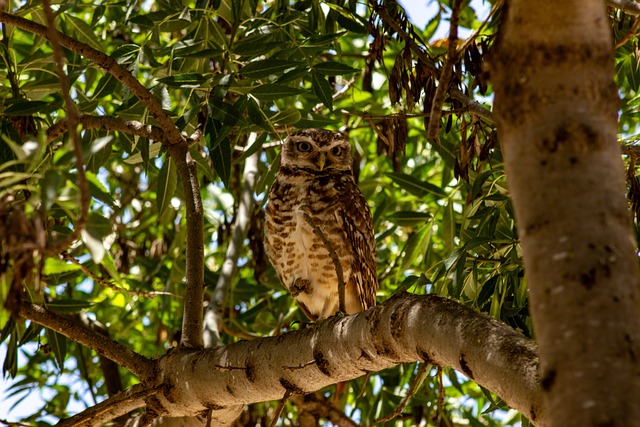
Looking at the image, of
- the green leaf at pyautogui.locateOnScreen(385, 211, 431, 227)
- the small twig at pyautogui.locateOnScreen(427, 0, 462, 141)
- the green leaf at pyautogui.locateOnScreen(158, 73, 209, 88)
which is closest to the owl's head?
the green leaf at pyautogui.locateOnScreen(385, 211, 431, 227)

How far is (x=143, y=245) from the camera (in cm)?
452

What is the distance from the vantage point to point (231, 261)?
12.3 ft

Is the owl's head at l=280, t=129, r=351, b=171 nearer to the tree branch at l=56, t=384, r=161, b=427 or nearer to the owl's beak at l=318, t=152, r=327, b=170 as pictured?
the owl's beak at l=318, t=152, r=327, b=170

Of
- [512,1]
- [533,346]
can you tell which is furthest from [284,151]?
[512,1]

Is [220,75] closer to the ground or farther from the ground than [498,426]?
farther from the ground

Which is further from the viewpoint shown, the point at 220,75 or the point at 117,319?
the point at 117,319

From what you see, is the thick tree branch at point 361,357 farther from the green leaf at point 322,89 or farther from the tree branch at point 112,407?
the green leaf at point 322,89

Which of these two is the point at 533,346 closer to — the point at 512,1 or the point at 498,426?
the point at 512,1

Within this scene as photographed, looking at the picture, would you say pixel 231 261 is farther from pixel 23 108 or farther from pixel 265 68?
pixel 23 108

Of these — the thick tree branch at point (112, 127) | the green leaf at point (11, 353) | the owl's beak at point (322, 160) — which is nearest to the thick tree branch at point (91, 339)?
the thick tree branch at point (112, 127)

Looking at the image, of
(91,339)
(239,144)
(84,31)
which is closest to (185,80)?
(91,339)

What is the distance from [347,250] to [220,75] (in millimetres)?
1138

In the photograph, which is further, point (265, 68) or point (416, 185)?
point (416, 185)

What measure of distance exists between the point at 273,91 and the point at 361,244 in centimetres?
116
